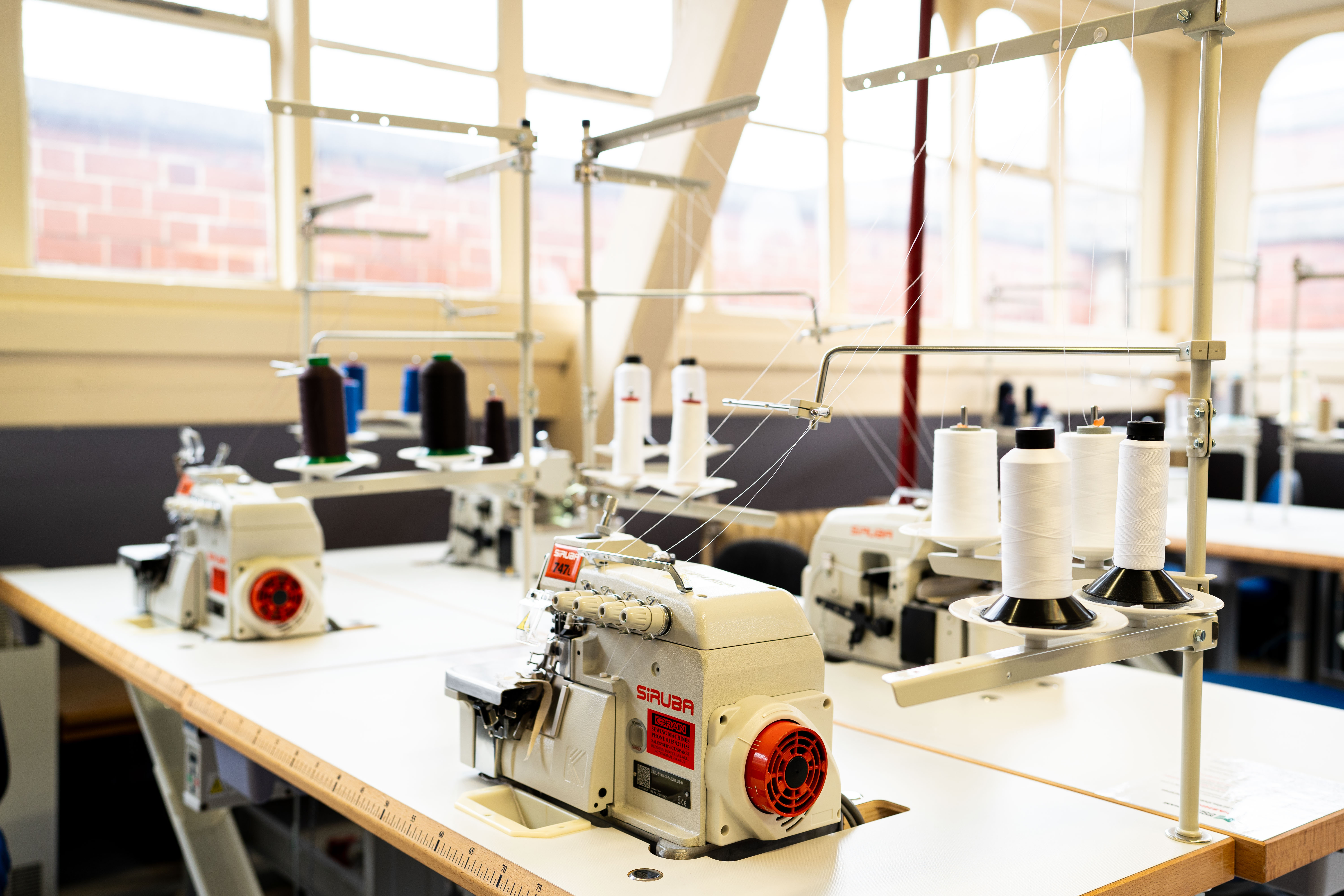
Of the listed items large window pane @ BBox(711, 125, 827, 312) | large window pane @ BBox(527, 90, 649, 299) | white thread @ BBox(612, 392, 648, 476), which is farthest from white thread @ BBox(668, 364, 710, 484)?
large window pane @ BBox(711, 125, 827, 312)

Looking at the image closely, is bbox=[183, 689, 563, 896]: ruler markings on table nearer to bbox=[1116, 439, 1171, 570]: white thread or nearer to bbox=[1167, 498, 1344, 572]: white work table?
bbox=[1116, 439, 1171, 570]: white thread

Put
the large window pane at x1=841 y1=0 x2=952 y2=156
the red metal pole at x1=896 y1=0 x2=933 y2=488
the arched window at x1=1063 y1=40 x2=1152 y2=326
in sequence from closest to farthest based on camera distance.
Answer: the red metal pole at x1=896 y1=0 x2=933 y2=488, the large window pane at x1=841 y1=0 x2=952 y2=156, the arched window at x1=1063 y1=40 x2=1152 y2=326

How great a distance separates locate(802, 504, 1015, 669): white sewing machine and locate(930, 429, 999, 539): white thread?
0.67 m

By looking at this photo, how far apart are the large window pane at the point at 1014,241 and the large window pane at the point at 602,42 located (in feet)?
8.02

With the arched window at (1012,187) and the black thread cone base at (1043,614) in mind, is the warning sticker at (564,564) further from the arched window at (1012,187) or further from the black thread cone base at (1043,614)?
the arched window at (1012,187)

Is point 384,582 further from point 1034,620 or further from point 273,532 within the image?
point 1034,620

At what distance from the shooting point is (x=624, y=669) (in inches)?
57.3

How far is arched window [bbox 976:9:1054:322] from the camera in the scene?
625cm

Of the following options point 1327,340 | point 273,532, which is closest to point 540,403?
point 273,532

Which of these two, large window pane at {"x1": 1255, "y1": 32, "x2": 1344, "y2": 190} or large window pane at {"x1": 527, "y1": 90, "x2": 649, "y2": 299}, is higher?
large window pane at {"x1": 1255, "y1": 32, "x2": 1344, "y2": 190}

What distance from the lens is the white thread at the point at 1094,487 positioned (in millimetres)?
1438

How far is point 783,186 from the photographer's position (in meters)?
5.66

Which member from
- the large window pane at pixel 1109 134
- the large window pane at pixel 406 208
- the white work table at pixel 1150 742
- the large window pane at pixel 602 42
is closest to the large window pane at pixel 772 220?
the large window pane at pixel 602 42

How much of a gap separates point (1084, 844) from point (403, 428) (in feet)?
8.76
